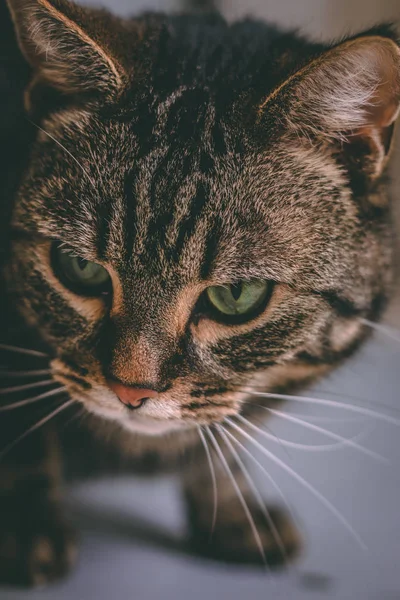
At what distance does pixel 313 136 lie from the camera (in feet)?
2.69

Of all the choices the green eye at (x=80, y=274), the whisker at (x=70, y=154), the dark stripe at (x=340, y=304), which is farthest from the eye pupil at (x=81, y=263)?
the dark stripe at (x=340, y=304)

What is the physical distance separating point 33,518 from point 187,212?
0.63 meters

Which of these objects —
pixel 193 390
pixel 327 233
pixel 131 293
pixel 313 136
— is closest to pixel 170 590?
pixel 193 390

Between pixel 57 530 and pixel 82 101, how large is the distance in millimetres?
715

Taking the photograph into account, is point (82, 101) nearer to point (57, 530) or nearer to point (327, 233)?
point (327, 233)

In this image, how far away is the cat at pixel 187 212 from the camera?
0.77 m

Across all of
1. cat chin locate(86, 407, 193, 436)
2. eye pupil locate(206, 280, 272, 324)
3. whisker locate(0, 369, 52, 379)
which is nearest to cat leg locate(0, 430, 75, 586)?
whisker locate(0, 369, 52, 379)

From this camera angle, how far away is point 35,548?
0.96 metres

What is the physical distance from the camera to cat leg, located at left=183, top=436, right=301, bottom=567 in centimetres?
102

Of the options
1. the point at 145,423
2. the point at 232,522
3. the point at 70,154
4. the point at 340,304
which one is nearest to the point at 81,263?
the point at 70,154

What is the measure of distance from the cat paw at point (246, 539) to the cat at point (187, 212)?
246 mm

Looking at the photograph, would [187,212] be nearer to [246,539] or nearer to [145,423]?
[145,423]

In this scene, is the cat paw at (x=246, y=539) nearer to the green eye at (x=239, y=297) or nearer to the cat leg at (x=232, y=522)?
the cat leg at (x=232, y=522)

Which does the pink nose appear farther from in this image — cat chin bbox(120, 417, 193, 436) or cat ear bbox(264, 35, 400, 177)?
cat ear bbox(264, 35, 400, 177)
